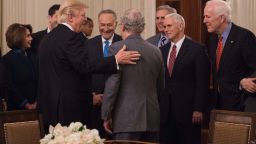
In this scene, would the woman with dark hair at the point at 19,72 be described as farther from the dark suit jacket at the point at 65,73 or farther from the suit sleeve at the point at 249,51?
the suit sleeve at the point at 249,51

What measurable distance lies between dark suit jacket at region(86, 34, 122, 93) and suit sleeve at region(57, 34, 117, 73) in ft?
3.69

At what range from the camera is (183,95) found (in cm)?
491

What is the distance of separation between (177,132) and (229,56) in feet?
2.79

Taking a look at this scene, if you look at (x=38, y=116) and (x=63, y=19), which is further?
(x=63, y=19)

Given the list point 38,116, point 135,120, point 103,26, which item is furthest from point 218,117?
point 103,26

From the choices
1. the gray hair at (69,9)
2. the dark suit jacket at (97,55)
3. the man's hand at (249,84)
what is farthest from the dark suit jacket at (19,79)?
the man's hand at (249,84)

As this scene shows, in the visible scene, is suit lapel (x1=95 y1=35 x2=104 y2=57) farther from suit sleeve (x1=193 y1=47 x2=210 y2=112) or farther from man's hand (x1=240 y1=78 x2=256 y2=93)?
man's hand (x1=240 y1=78 x2=256 y2=93)

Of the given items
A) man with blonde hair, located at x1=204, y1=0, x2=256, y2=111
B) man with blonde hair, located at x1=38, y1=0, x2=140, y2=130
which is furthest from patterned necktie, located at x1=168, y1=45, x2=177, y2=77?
man with blonde hair, located at x1=38, y1=0, x2=140, y2=130

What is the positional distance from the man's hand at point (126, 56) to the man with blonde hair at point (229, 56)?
43.9 inches

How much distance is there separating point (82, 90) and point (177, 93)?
1091 millimetres

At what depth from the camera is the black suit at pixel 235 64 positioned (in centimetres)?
466

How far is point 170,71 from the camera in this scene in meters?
4.96

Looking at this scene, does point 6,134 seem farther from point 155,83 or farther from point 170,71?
point 170,71

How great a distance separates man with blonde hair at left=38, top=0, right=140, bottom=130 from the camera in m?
4.01
